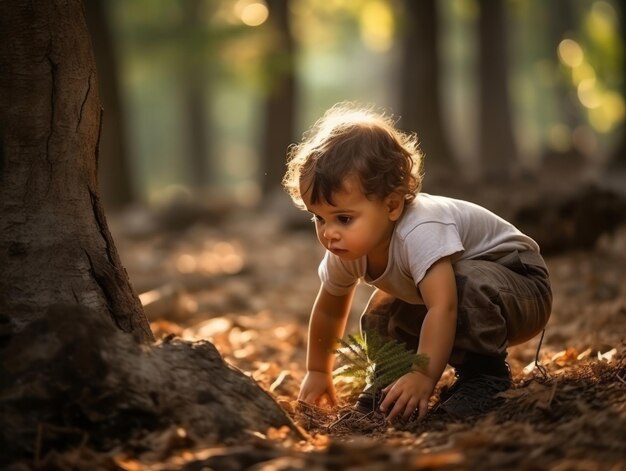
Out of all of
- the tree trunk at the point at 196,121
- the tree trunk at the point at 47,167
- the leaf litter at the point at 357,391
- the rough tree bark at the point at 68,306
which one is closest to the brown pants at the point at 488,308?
the leaf litter at the point at 357,391

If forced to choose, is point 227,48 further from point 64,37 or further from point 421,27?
point 64,37

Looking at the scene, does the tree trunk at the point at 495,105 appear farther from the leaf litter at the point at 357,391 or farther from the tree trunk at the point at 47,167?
the tree trunk at the point at 47,167

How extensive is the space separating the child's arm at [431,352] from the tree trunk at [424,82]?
10.9 metres

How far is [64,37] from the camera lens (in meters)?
3.51

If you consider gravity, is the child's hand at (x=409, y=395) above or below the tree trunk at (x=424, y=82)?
below

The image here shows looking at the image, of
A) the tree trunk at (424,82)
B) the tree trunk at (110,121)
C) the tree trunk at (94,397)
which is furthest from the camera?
the tree trunk at (424,82)

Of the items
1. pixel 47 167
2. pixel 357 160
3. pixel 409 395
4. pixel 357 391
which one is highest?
pixel 47 167

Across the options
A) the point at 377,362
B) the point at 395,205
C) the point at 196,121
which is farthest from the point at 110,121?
the point at 196,121

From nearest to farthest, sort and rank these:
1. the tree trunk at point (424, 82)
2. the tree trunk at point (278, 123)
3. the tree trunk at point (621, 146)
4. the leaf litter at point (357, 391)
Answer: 1. the leaf litter at point (357, 391)
2. the tree trunk at point (621, 146)
3. the tree trunk at point (424, 82)
4. the tree trunk at point (278, 123)

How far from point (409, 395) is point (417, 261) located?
1.81 feet

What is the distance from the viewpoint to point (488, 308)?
3.62m

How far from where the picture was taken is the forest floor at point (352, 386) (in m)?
2.53

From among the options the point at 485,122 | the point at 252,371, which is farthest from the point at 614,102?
the point at 252,371

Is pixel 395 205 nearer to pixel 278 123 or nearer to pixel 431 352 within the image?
pixel 431 352
